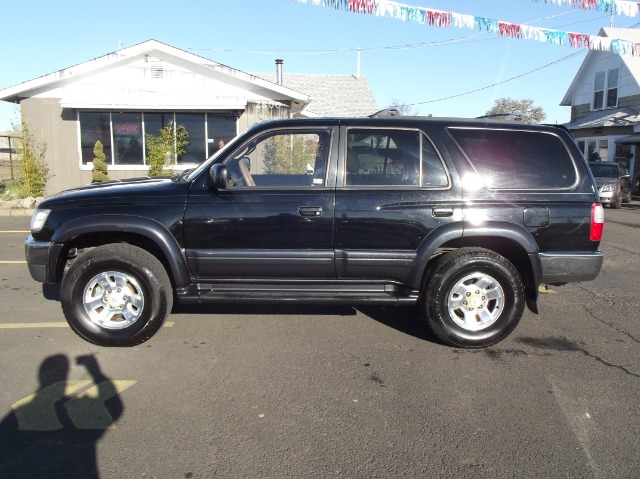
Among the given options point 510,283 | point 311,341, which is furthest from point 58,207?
point 510,283

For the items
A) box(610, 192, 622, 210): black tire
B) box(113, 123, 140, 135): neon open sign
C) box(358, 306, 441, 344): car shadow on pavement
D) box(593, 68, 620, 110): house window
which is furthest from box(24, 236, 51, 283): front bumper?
box(593, 68, 620, 110): house window

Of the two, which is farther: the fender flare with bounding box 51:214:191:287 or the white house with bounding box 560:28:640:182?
the white house with bounding box 560:28:640:182

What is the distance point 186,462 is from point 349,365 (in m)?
1.56

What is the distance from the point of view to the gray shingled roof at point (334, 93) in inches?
912

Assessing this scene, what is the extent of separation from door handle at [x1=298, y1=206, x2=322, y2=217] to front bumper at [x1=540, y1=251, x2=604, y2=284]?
6.19ft

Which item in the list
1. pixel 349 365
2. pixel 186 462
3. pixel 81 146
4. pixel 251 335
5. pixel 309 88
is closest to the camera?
pixel 186 462

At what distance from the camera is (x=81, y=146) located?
51.5ft

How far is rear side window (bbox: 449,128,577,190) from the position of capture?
4262mm

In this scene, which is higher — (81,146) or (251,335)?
(81,146)

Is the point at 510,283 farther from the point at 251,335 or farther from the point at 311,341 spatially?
the point at 251,335

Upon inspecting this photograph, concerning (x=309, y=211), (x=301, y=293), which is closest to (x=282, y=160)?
(x=309, y=211)

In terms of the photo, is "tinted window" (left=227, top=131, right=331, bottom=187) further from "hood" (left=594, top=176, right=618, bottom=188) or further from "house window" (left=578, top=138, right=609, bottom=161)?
"house window" (left=578, top=138, right=609, bottom=161)

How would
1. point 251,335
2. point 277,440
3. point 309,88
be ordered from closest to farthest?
point 277,440 < point 251,335 < point 309,88

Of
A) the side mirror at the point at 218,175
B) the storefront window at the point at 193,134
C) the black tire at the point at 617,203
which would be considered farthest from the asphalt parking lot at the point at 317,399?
the black tire at the point at 617,203
